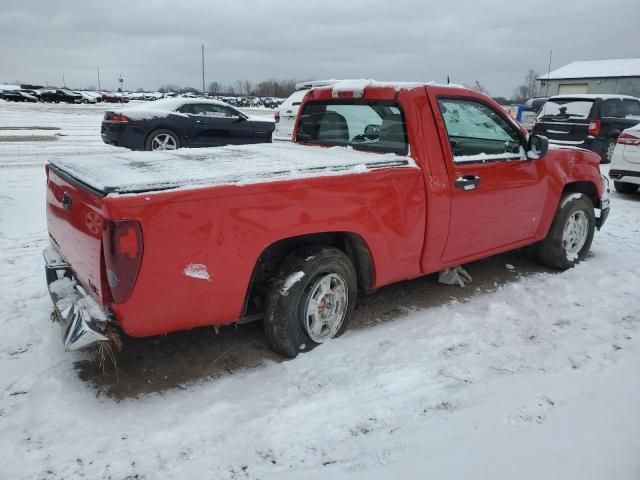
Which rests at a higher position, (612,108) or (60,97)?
(612,108)

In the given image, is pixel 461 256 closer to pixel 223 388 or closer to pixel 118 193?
pixel 223 388

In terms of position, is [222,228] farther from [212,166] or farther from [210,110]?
[210,110]

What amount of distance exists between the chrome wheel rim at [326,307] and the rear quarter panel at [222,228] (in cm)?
35

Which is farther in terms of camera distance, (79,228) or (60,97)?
(60,97)

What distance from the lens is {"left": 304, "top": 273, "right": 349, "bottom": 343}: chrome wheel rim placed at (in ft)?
10.9

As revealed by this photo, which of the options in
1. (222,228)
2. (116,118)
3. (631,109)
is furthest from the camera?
(631,109)

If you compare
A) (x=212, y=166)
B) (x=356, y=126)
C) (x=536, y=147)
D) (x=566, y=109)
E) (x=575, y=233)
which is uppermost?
(x=566, y=109)

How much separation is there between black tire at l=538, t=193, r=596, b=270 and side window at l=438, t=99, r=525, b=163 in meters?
0.97

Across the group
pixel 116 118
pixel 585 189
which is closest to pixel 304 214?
pixel 585 189

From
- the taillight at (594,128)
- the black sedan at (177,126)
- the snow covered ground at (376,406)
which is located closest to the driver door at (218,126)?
the black sedan at (177,126)

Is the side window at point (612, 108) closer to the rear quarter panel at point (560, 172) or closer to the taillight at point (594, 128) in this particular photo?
the taillight at point (594, 128)

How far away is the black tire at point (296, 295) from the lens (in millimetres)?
3166

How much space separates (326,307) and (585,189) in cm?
350

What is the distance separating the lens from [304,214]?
9.88 feet
